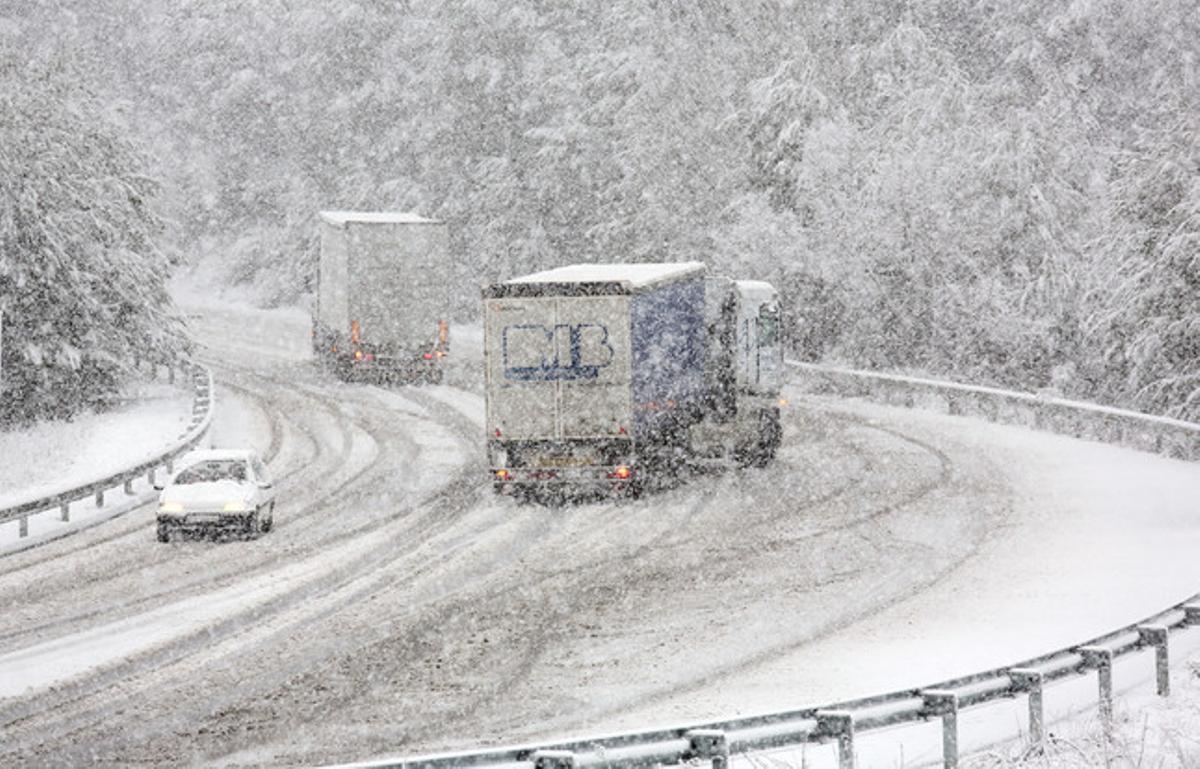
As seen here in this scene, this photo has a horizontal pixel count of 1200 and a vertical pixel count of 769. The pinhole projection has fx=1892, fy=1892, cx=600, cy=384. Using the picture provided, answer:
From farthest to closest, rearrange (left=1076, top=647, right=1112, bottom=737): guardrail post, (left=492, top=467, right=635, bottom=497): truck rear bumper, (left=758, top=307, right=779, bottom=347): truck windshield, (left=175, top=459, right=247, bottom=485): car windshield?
(left=758, top=307, right=779, bottom=347): truck windshield → (left=492, top=467, right=635, bottom=497): truck rear bumper → (left=175, top=459, right=247, bottom=485): car windshield → (left=1076, top=647, right=1112, bottom=737): guardrail post

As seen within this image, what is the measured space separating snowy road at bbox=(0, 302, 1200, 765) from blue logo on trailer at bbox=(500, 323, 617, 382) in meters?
1.96

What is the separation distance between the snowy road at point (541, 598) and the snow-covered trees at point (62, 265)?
36.2ft

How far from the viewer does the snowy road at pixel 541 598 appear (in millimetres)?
15070

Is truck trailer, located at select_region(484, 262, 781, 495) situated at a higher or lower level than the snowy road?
higher

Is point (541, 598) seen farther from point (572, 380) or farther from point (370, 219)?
point (370, 219)

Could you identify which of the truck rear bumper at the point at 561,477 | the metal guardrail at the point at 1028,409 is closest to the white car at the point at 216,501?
the truck rear bumper at the point at 561,477

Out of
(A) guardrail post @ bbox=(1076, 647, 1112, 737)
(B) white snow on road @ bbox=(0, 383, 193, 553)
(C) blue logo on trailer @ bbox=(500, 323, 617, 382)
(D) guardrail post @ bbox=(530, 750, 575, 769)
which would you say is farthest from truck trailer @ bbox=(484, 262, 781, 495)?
(D) guardrail post @ bbox=(530, 750, 575, 769)

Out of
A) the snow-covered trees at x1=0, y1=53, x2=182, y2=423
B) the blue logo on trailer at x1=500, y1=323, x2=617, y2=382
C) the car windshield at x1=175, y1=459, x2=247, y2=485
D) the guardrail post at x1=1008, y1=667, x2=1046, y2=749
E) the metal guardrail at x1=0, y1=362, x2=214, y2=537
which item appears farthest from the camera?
the snow-covered trees at x1=0, y1=53, x2=182, y2=423

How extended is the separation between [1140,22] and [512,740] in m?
52.5

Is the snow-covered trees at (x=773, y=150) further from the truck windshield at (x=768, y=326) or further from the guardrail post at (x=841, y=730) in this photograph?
the guardrail post at (x=841, y=730)

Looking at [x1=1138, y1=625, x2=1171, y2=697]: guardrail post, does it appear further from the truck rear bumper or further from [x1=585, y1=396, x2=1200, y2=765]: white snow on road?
the truck rear bumper

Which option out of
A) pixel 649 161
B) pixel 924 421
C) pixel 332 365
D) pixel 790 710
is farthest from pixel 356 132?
pixel 790 710

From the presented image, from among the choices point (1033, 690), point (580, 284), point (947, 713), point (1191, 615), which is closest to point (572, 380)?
point (580, 284)

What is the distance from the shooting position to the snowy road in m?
15.1
